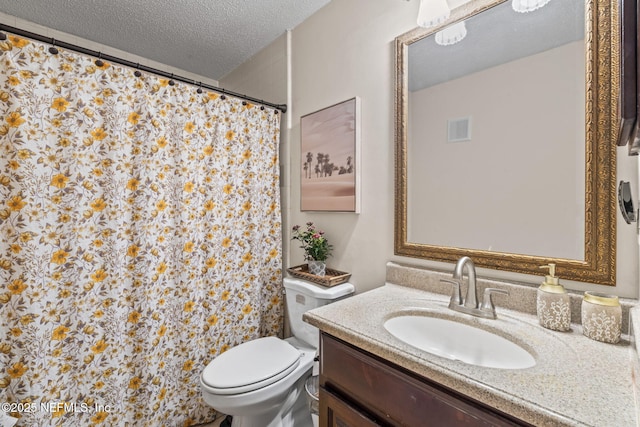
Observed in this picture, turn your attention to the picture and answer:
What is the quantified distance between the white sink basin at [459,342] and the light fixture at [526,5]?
3.73ft

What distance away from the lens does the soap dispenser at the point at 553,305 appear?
0.84 meters

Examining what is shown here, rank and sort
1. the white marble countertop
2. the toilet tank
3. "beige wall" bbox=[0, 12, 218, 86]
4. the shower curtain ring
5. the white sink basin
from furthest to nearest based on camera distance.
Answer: "beige wall" bbox=[0, 12, 218, 86] → the toilet tank → the shower curtain ring → the white sink basin → the white marble countertop

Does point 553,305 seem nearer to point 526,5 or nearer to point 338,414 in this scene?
point 338,414

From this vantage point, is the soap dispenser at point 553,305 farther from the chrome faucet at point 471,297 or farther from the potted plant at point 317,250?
the potted plant at point 317,250

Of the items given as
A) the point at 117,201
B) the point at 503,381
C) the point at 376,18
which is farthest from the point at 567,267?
the point at 117,201

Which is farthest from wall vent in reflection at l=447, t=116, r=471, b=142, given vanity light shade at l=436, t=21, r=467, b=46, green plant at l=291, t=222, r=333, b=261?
green plant at l=291, t=222, r=333, b=261

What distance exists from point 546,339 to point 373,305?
20.7 inches

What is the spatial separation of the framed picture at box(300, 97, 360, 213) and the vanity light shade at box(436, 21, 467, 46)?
46cm

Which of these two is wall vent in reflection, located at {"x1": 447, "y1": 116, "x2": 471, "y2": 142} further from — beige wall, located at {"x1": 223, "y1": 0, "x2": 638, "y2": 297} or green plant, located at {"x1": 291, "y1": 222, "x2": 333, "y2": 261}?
green plant, located at {"x1": 291, "y1": 222, "x2": 333, "y2": 261}

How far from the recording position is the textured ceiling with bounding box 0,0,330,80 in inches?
67.8

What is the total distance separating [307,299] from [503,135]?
3.91 feet

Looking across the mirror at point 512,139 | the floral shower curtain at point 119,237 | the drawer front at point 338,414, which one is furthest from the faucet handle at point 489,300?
the floral shower curtain at point 119,237

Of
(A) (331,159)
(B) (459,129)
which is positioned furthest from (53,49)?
(B) (459,129)

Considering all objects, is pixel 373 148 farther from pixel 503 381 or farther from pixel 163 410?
pixel 163 410
